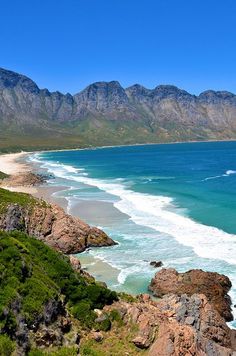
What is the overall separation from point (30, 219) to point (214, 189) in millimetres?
49147

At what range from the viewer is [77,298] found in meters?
24.8

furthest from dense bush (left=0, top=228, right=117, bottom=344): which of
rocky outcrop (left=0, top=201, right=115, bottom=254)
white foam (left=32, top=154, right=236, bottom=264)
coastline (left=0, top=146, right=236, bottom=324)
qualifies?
white foam (left=32, top=154, right=236, bottom=264)

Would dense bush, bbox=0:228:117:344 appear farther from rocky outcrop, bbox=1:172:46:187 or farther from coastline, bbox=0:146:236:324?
rocky outcrop, bbox=1:172:46:187

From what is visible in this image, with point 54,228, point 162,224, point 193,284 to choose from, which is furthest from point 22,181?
point 193,284

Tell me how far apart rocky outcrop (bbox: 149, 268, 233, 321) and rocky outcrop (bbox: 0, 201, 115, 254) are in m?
12.9

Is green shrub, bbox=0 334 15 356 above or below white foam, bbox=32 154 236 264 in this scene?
above

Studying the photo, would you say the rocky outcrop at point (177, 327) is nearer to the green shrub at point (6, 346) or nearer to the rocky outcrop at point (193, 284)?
the rocky outcrop at point (193, 284)

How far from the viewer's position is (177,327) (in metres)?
21.8

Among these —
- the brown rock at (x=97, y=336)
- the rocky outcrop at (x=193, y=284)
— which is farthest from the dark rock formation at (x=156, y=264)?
the brown rock at (x=97, y=336)

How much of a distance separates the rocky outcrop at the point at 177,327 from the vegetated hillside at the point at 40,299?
70.8 inches

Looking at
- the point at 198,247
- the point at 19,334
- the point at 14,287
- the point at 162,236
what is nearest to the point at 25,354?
the point at 19,334

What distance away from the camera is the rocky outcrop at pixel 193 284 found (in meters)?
33.9

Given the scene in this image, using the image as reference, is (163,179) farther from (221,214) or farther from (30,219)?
(30,219)

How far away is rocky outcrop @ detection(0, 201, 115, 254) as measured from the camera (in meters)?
47.4
